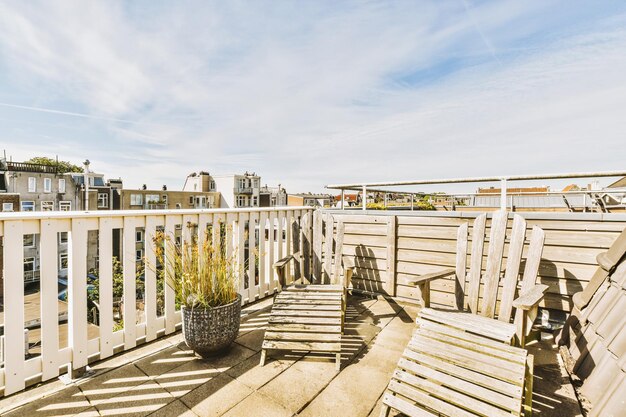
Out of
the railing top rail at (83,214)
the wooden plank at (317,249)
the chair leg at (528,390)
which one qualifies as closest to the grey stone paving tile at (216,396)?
the railing top rail at (83,214)

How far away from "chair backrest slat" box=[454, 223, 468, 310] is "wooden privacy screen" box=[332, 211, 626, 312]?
7.8 inches

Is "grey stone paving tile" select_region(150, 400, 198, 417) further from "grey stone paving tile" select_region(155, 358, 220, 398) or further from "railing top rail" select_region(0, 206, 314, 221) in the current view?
"railing top rail" select_region(0, 206, 314, 221)

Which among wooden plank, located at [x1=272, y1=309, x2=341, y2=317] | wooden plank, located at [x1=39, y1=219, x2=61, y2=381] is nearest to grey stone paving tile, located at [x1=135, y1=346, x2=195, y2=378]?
wooden plank, located at [x1=39, y1=219, x2=61, y2=381]

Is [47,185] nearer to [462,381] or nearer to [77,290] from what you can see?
[77,290]

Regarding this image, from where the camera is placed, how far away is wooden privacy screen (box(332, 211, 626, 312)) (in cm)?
303

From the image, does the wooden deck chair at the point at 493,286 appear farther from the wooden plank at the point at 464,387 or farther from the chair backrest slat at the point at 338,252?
the chair backrest slat at the point at 338,252

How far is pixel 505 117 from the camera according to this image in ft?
30.3

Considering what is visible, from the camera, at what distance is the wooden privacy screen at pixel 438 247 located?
303 centimetres

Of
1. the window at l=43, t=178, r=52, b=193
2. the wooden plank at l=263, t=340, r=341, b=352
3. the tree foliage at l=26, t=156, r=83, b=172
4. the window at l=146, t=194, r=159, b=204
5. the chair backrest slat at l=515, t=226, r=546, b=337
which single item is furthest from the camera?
the tree foliage at l=26, t=156, r=83, b=172

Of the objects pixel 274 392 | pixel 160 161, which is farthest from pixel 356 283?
pixel 160 161

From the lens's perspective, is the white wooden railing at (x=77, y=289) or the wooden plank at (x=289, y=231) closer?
the white wooden railing at (x=77, y=289)

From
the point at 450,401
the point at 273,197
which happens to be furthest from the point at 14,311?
the point at 273,197

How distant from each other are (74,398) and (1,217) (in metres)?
1.40

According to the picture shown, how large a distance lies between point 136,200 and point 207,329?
38.5m
